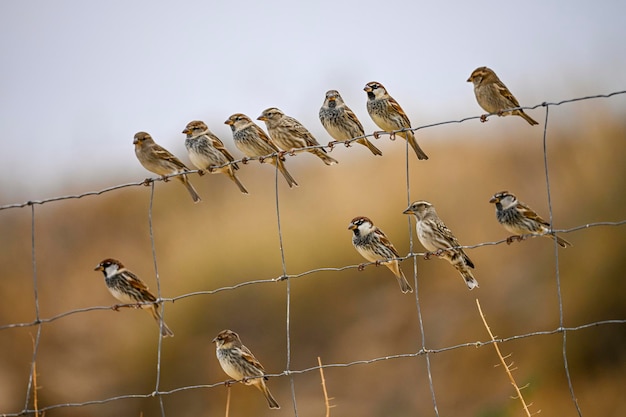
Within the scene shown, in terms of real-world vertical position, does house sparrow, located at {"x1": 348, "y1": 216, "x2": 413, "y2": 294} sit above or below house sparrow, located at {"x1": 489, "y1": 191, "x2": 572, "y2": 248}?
below

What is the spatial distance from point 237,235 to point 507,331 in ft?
14.7

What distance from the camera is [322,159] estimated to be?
7328mm

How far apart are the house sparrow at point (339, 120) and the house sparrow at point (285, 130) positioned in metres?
0.21

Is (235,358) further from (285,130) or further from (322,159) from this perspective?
(285,130)

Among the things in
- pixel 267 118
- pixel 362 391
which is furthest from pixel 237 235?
pixel 267 118

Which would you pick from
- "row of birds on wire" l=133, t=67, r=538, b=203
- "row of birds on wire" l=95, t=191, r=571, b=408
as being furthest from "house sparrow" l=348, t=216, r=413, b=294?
"row of birds on wire" l=133, t=67, r=538, b=203

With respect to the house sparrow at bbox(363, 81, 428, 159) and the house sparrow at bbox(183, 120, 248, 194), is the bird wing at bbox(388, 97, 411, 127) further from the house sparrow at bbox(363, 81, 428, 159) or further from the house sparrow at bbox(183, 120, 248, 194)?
the house sparrow at bbox(183, 120, 248, 194)

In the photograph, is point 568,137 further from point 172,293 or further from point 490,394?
point 172,293

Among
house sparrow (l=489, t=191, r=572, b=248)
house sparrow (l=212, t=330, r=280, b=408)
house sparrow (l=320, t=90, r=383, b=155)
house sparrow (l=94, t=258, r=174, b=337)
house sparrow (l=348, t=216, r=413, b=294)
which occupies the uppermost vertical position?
house sparrow (l=320, t=90, r=383, b=155)

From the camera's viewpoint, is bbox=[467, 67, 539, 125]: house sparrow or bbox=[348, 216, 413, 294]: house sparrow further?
bbox=[348, 216, 413, 294]: house sparrow

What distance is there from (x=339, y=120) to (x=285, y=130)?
483 mm

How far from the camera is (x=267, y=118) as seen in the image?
788cm

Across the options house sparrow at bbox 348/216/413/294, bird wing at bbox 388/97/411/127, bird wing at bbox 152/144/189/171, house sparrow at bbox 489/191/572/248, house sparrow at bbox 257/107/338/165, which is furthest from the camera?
house sparrow at bbox 257/107/338/165

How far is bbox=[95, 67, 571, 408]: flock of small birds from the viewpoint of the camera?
623 centimetres
